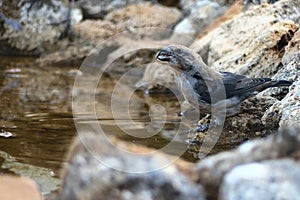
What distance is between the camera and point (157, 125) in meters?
7.01

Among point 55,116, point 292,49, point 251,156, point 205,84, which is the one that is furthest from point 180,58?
point 251,156

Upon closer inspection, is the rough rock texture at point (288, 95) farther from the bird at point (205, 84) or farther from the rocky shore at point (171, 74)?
the bird at point (205, 84)

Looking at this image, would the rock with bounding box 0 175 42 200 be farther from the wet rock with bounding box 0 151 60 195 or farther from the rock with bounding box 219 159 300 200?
the rock with bounding box 219 159 300 200

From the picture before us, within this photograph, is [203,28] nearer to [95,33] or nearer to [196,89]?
[95,33]

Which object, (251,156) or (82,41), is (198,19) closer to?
(82,41)

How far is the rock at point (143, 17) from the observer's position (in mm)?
12953

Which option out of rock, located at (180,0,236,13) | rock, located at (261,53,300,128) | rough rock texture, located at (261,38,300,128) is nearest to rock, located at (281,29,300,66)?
rough rock texture, located at (261,38,300,128)

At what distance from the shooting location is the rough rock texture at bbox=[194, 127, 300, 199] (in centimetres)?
264

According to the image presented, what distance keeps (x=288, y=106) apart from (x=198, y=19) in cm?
729

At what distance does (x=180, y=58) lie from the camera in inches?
225

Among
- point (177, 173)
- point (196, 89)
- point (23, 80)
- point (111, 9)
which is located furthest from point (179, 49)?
point (111, 9)

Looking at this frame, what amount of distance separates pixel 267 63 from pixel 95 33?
638 centimetres

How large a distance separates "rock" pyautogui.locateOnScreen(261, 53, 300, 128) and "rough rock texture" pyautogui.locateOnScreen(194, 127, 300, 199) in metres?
2.28

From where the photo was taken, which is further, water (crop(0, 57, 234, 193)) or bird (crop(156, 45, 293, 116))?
bird (crop(156, 45, 293, 116))
